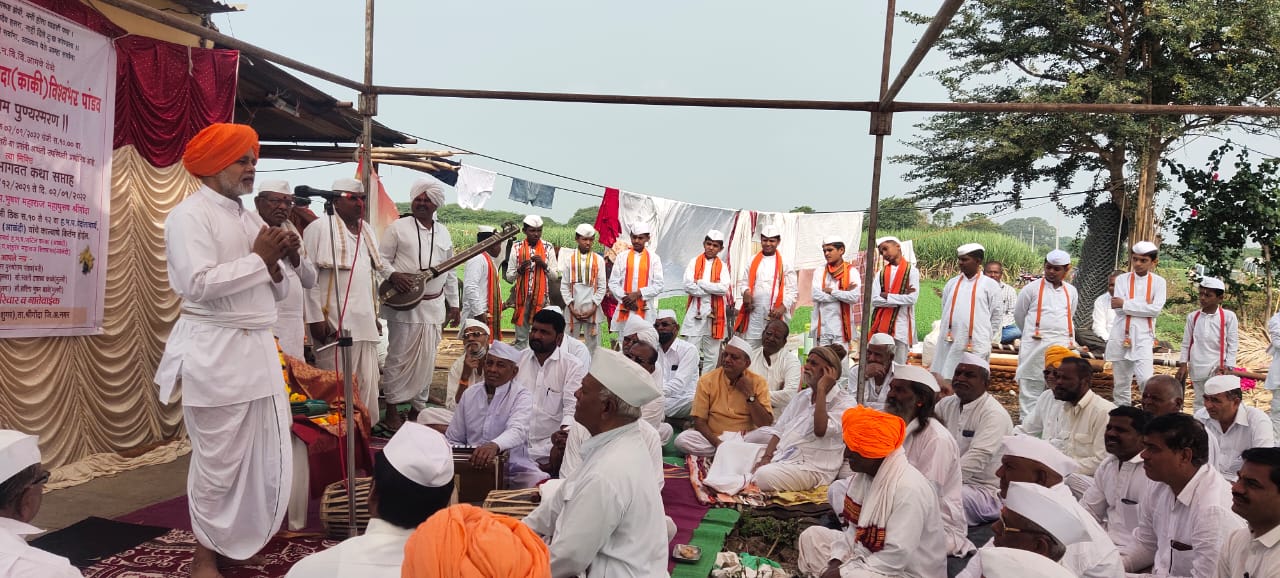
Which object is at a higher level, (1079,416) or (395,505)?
(395,505)

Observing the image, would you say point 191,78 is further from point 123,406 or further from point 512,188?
point 512,188

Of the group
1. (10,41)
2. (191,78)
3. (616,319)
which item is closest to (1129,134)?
(616,319)

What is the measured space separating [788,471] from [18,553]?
4.80 m

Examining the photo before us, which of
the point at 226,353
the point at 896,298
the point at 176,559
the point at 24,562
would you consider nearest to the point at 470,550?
the point at 24,562

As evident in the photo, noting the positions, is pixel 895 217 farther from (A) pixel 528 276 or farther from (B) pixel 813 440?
(B) pixel 813 440

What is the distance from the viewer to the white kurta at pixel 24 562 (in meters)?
2.01

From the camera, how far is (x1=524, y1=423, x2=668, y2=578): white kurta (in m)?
2.83

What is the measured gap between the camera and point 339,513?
4.54m

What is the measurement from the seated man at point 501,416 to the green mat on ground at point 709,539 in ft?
3.55

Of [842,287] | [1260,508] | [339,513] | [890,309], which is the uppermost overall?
[842,287]

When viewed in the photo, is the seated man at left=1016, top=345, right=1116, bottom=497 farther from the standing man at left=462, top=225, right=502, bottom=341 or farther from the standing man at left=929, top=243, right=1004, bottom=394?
the standing man at left=462, top=225, right=502, bottom=341

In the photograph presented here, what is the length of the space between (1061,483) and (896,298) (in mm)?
5904

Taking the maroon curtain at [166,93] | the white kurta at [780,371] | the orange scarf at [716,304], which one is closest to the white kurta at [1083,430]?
the white kurta at [780,371]

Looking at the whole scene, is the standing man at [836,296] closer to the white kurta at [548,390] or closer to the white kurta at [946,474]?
the white kurta at [548,390]
